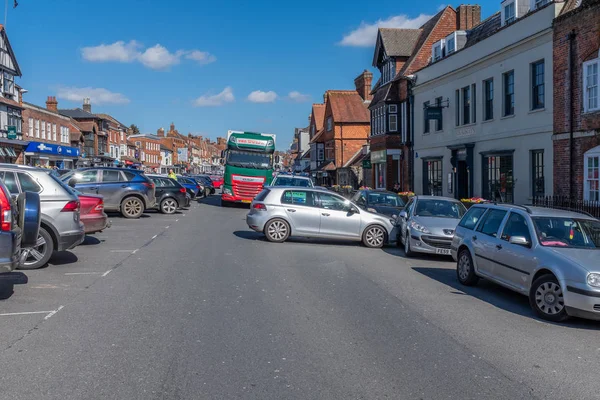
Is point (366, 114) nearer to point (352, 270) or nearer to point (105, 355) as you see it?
point (352, 270)

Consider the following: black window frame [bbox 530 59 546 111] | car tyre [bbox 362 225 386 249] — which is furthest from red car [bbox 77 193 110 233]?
black window frame [bbox 530 59 546 111]

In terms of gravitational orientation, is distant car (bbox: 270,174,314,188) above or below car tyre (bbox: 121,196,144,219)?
above

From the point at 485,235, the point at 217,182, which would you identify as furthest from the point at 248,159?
the point at 217,182

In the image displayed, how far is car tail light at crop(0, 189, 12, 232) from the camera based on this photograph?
754 cm

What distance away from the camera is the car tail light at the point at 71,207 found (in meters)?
10.9

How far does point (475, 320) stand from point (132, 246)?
919cm

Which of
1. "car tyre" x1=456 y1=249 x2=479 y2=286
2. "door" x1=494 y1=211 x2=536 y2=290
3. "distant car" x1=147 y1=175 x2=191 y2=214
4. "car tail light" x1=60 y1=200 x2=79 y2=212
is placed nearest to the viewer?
"door" x1=494 y1=211 x2=536 y2=290

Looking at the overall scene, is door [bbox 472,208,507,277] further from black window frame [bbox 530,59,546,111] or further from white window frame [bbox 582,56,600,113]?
black window frame [bbox 530,59,546,111]

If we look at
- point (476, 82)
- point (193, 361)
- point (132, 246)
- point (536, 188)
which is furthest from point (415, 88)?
point (193, 361)

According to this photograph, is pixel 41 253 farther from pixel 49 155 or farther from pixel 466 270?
pixel 49 155

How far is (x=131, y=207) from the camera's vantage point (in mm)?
22234

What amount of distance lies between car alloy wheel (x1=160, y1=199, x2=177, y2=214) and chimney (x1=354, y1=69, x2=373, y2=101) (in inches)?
1457

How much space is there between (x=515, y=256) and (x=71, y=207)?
7.73m

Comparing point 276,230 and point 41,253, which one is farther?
point 276,230
